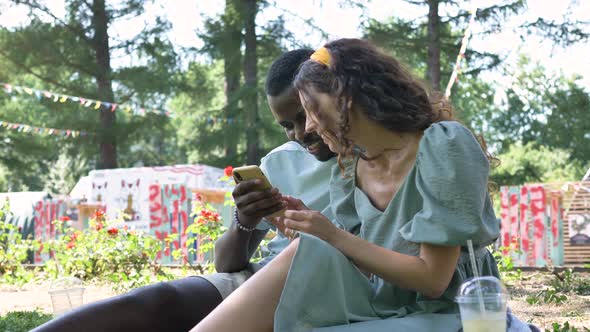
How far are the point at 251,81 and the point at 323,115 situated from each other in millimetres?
13723

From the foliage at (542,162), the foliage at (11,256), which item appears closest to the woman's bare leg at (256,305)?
the foliage at (11,256)

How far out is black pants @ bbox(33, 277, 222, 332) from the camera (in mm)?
2178

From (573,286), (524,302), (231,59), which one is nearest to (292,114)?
(524,302)

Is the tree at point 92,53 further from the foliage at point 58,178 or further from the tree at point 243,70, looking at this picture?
the foliage at point 58,178

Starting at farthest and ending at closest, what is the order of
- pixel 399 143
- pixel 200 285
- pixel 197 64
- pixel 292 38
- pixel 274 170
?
pixel 197 64 < pixel 292 38 < pixel 274 170 < pixel 200 285 < pixel 399 143

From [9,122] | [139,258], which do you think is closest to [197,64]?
[9,122]

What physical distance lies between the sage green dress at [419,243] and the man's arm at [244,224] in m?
0.53

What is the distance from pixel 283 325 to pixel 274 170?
104cm

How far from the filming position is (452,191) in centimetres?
180

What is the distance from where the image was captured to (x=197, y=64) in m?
17.4

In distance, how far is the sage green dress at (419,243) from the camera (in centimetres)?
181

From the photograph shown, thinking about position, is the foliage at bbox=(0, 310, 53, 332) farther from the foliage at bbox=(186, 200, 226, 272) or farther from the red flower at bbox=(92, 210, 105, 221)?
the red flower at bbox=(92, 210, 105, 221)

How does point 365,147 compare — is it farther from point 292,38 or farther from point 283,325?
point 292,38

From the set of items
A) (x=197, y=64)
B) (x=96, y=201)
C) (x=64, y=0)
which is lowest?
(x=96, y=201)
